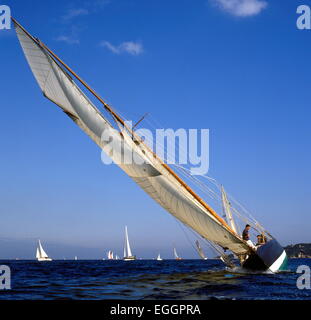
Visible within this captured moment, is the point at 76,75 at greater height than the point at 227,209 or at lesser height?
greater

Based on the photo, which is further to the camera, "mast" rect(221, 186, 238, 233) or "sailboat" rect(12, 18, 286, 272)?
"mast" rect(221, 186, 238, 233)

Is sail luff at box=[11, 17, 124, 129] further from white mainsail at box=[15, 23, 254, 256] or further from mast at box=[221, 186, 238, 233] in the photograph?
mast at box=[221, 186, 238, 233]

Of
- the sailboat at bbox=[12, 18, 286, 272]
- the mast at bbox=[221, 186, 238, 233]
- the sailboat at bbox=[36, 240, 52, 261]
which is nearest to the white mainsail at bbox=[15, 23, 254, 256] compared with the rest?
the sailboat at bbox=[12, 18, 286, 272]

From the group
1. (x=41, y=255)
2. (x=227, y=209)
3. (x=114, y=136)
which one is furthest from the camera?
(x=41, y=255)

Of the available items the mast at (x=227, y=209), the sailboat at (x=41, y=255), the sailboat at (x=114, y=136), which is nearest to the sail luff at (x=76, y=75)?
the sailboat at (x=114, y=136)

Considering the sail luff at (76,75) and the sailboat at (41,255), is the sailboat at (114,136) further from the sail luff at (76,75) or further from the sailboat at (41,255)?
the sailboat at (41,255)

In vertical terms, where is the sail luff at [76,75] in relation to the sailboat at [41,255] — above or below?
above

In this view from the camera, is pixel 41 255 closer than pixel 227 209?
No

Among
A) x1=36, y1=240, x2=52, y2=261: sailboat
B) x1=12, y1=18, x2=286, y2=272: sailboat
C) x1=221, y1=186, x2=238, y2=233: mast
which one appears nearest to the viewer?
x1=12, y1=18, x2=286, y2=272: sailboat

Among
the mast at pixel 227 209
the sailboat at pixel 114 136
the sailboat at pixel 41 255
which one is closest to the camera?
the sailboat at pixel 114 136

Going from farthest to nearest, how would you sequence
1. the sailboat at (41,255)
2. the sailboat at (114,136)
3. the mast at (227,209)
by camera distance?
the sailboat at (41,255), the mast at (227,209), the sailboat at (114,136)

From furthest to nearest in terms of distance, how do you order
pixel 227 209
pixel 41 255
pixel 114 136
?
pixel 41 255
pixel 227 209
pixel 114 136

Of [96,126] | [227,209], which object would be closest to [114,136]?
[96,126]

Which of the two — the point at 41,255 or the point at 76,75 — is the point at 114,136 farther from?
the point at 41,255
